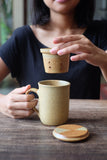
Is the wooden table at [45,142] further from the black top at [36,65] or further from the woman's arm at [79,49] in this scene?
the black top at [36,65]

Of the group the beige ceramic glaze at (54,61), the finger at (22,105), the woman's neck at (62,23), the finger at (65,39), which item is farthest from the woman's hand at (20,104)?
the woman's neck at (62,23)

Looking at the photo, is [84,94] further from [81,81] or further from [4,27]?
[4,27]

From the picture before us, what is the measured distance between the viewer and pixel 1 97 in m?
1.09

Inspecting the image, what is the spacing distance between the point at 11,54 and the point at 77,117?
71 centimetres

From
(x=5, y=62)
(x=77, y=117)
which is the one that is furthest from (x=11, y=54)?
(x=77, y=117)

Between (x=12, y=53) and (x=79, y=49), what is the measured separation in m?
0.66

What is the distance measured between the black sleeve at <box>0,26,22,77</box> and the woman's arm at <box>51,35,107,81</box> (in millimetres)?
589

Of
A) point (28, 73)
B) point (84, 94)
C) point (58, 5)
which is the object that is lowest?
point (84, 94)

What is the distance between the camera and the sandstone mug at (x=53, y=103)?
85cm

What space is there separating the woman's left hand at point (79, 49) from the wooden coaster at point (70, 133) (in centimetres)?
29

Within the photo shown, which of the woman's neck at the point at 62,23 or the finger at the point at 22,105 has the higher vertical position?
the woman's neck at the point at 62,23

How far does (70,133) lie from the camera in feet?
2.49

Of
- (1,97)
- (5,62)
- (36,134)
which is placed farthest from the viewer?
(5,62)

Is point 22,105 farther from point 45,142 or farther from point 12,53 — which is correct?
point 12,53
